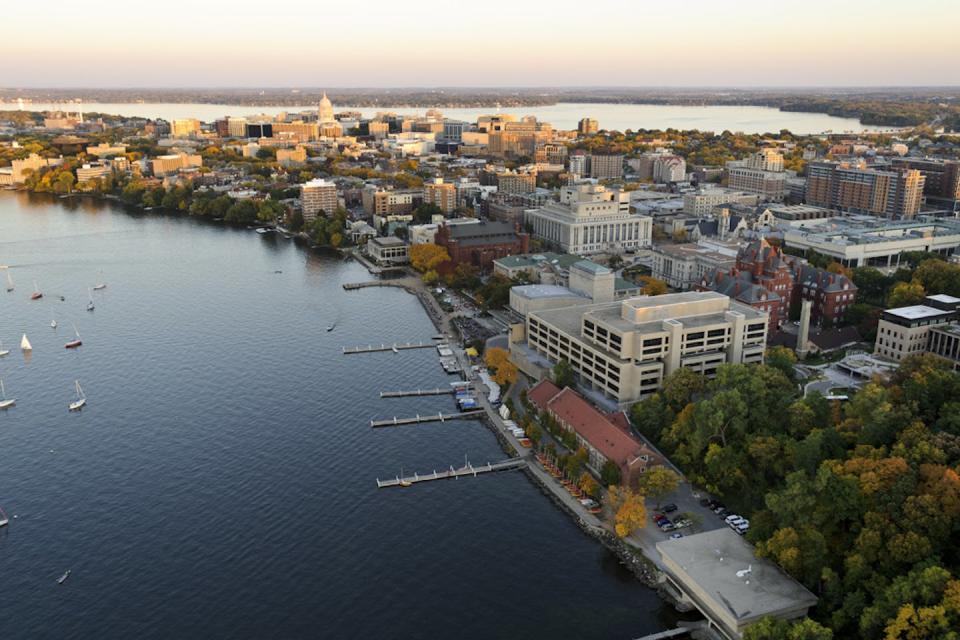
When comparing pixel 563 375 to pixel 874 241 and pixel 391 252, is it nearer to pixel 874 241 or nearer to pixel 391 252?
pixel 391 252

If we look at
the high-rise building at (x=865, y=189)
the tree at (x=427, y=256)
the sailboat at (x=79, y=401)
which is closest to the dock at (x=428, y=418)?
the sailboat at (x=79, y=401)

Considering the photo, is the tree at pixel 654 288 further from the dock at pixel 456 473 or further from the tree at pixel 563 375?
the dock at pixel 456 473

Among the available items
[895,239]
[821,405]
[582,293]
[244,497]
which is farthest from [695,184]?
[244,497]

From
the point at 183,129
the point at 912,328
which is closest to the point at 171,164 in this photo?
the point at 183,129

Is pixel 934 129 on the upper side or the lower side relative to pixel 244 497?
upper

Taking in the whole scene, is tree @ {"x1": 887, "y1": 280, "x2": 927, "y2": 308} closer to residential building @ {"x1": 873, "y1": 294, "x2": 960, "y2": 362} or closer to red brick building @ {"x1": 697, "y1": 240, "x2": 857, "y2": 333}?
red brick building @ {"x1": 697, "y1": 240, "x2": 857, "y2": 333}

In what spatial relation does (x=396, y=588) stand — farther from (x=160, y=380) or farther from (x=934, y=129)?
(x=934, y=129)
